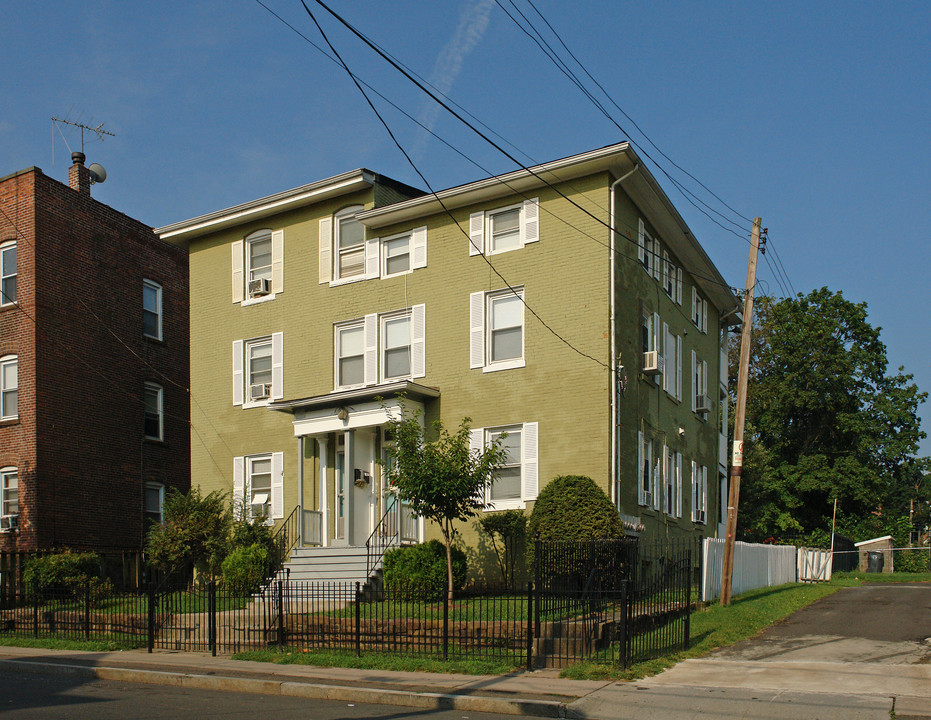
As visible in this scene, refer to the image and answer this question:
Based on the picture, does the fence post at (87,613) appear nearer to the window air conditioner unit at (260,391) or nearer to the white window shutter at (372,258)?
the window air conditioner unit at (260,391)

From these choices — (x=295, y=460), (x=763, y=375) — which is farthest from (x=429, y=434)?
(x=763, y=375)

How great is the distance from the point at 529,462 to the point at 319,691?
952cm

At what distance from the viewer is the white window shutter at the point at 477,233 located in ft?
75.5

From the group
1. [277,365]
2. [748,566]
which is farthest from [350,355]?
[748,566]

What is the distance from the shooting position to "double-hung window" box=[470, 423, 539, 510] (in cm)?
2134

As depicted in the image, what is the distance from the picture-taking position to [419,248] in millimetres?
23766

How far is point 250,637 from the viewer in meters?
17.0

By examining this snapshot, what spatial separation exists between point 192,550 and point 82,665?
9.07 m

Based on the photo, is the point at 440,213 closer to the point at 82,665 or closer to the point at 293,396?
the point at 293,396

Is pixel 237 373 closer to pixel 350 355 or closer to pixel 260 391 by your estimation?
pixel 260 391

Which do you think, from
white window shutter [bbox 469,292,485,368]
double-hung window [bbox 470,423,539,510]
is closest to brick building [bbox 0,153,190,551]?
double-hung window [bbox 470,423,539,510]

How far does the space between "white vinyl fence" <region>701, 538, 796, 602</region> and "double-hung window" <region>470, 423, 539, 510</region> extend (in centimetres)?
382

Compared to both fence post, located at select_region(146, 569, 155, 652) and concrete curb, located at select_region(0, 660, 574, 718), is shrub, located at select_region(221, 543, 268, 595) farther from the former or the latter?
concrete curb, located at select_region(0, 660, 574, 718)

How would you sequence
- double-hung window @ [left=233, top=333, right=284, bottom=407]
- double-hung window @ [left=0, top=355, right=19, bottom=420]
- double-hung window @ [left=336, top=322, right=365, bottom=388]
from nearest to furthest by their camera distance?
1. double-hung window @ [left=336, top=322, right=365, bottom=388]
2. double-hung window @ [left=233, top=333, right=284, bottom=407]
3. double-hung window @ [left=0, top=355, right=19, bottom=420]
